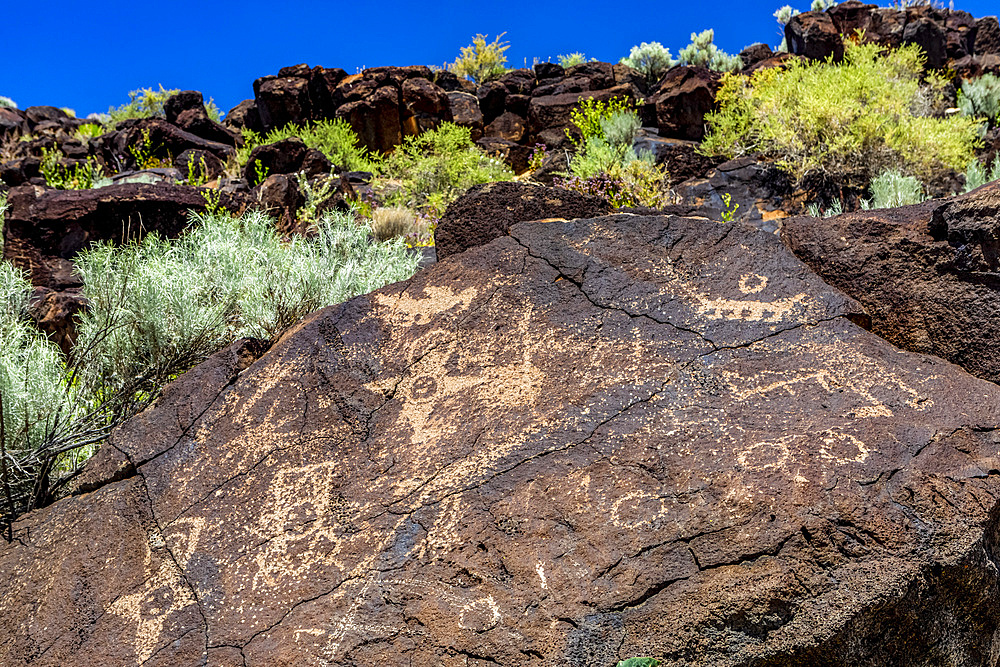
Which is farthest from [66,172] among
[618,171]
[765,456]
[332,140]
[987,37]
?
[987,37]

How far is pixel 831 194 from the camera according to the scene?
30.4 ft

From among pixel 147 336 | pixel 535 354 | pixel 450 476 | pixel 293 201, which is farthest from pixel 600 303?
pixel 293 201

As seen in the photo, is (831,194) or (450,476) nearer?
(450,476)

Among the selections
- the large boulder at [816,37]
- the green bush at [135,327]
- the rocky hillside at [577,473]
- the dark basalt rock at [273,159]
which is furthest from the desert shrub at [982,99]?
the rocky hillside at [577,473]

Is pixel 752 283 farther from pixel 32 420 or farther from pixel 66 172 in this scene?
pixel 66 172

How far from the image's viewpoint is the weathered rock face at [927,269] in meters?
2.23

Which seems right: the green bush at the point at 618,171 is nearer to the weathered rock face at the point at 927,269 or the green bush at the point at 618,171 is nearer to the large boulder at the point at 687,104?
the large boulder at the point at 687,104

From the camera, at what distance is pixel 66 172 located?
482 inches

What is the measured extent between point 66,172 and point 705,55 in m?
21.2

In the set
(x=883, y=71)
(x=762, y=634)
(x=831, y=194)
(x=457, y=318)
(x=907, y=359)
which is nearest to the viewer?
(x=762, y=634)

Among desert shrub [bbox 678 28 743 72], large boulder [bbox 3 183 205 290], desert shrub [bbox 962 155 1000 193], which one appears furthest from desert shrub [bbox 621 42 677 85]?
large boulder [bbox 3 183 205 290]

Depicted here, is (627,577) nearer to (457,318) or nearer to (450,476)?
(450,476)

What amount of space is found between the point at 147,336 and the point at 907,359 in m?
3.84

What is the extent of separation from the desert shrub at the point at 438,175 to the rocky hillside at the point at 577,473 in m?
8.11
